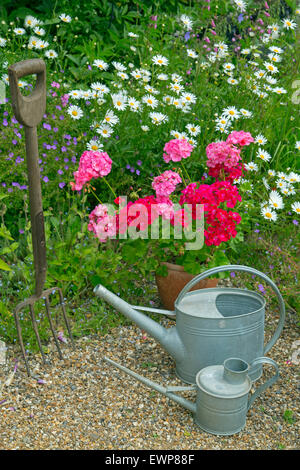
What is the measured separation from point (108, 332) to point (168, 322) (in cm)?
33

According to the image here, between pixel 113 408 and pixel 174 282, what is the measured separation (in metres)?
0.76

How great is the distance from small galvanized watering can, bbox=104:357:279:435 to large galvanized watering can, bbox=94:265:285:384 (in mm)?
102

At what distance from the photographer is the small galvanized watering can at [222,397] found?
2.24 meters

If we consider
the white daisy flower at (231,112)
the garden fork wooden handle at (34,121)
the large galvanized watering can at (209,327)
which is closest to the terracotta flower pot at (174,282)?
the large galvanized watering can at (209,327)

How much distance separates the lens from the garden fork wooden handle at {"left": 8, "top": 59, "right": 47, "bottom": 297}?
6.77 feet

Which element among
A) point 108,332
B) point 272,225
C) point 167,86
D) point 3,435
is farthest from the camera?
point 167,86

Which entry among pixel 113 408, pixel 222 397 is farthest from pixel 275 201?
pixel 113 408

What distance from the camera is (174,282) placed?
2.93 metres

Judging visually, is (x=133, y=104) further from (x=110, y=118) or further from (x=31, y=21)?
(x=31, y=21)

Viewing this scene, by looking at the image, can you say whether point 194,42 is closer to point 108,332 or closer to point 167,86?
point 167,86

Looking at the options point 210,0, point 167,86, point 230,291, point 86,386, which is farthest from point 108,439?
point 210,0

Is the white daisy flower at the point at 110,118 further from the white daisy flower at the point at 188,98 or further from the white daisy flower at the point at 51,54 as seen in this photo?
the white daisy flower at the point at 51,54

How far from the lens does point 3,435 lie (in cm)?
225

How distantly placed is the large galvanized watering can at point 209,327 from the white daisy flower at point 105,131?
43.4 inches
